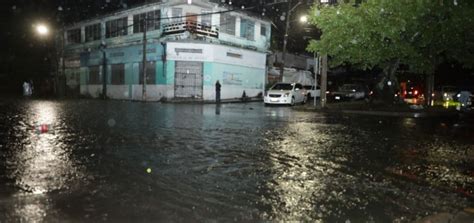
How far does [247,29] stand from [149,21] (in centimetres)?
921

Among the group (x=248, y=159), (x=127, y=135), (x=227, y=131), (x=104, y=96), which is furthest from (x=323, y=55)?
(x=104, y=96)

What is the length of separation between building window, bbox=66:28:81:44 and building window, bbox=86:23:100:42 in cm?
213

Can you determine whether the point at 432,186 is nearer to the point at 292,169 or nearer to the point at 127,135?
A: the point at 292,169

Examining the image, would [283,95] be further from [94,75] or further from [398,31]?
[94,75]

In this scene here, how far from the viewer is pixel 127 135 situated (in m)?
A: 11.6

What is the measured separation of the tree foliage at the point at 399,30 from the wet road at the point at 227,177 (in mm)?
9559

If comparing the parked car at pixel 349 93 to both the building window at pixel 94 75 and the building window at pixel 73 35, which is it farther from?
the building window at pixel 73 35

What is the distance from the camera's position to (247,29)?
132 feet

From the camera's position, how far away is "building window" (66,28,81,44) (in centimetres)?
4628

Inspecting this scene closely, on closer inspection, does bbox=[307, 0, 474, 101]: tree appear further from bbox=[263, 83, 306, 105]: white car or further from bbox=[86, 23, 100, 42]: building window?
bbox=[86, 23, 100, 42]: building window

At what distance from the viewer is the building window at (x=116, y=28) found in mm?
39606

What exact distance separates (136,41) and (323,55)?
19.7m

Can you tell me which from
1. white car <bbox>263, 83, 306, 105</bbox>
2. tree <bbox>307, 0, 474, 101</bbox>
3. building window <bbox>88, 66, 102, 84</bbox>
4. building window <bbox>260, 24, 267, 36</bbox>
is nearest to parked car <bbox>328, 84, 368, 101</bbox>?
white car <bbox>263, 83, 306, 105</bbox>

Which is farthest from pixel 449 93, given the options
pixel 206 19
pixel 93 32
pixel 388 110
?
pixel 93 32
